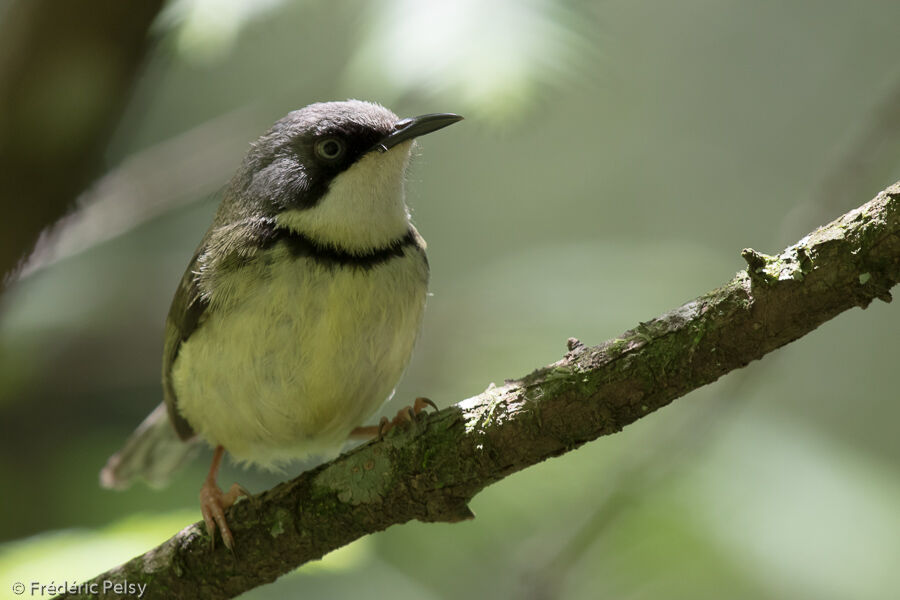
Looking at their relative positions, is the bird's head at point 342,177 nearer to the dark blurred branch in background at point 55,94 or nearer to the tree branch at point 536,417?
the dark blurred branch in background at point 55,94

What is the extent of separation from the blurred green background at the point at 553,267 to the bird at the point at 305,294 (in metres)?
0.28

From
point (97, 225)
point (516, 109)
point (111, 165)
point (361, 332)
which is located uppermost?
point (111, 165)

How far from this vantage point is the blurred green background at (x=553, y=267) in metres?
3.64

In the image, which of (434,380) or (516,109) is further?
(434,380)

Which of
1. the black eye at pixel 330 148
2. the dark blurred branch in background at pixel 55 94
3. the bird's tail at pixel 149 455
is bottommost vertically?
the bird's tail at pixel 149 455

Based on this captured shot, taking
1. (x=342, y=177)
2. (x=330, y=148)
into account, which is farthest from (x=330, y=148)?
(x=342, y=177)

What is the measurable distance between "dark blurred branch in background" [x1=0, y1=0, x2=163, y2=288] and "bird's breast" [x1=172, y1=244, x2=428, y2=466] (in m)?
0.92

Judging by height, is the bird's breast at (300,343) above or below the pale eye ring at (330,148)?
below

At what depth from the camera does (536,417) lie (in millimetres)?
2771

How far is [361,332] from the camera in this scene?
11.8ft

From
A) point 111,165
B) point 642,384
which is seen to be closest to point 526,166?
point 111,165

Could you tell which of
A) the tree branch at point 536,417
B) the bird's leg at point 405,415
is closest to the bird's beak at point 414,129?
the bird's leg at point 405,415

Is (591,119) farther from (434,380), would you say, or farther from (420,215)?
(434,380)

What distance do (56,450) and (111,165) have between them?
6.66ft
